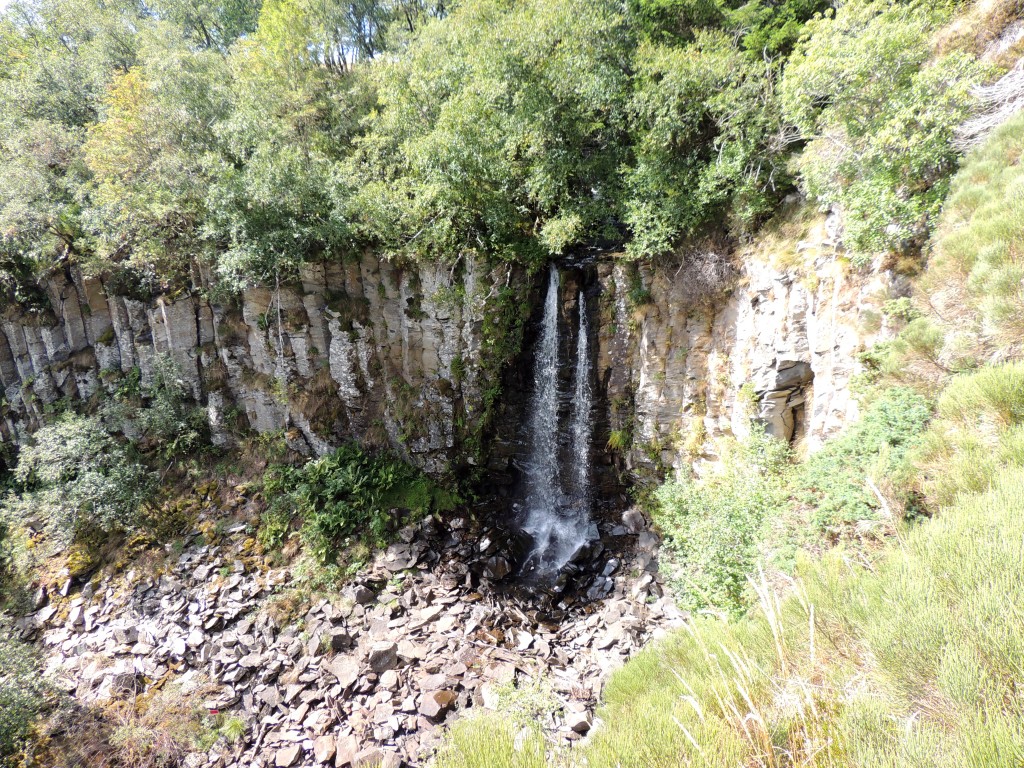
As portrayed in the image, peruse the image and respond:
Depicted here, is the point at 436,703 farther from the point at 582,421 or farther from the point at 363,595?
the point at 582,421

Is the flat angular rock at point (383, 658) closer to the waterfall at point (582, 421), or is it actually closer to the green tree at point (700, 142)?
the waterfall at point (582, 421)

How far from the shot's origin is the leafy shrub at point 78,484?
11.7 m

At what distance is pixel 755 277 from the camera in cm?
883

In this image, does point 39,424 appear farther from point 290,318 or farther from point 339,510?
point 339,510

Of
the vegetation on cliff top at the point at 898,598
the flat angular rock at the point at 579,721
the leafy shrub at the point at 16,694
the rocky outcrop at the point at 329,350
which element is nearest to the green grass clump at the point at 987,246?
the vegetation on cliff top at the point at 898,598

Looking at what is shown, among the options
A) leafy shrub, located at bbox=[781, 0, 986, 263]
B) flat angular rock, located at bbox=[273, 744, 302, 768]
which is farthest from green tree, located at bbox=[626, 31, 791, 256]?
flat angular rock, located at bbox=[273, 744, 302, 768]

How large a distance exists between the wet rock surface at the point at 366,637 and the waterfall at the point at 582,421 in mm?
1617

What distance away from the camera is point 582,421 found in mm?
12633

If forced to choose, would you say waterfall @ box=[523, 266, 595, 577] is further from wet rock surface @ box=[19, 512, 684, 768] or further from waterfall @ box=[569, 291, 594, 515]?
wet rock surface @ box=[19, 512, 684, 768]

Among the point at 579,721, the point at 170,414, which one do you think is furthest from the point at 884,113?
the point at 170,414

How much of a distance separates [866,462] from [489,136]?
388 inches

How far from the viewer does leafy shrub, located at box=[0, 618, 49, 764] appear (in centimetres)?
761

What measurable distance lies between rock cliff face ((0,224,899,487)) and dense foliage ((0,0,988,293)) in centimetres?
109

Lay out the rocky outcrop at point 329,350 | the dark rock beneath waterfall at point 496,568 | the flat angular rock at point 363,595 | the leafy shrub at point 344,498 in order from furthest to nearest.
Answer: the rocky outcrop at point 329,350
the leafy shrub at point 344,498
the dark rock beneath waterfall at point 496,568
the flat angular rock at point 363,595
